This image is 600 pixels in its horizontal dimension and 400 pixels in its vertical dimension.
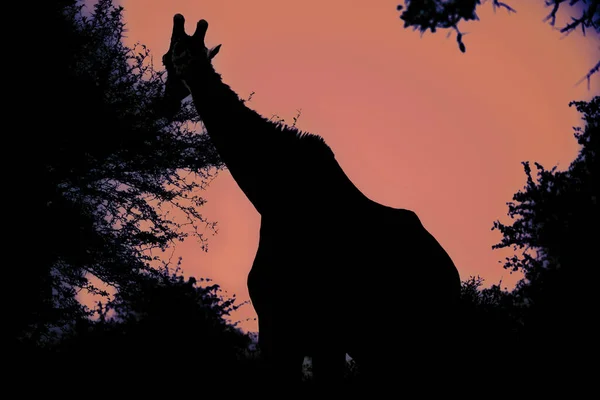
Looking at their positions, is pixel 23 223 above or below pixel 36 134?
below

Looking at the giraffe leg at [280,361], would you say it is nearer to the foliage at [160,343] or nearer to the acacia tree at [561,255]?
the foliage at [160,343]

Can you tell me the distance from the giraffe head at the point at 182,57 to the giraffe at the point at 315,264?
0.03m

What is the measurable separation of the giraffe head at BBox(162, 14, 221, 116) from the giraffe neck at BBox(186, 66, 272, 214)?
1.34 ft

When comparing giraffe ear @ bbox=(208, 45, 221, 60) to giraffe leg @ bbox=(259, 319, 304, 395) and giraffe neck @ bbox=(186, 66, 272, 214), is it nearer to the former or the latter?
giraffe neck @ bbox=(186, 66, 272, 214)

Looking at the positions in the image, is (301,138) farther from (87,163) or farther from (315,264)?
(87,163)

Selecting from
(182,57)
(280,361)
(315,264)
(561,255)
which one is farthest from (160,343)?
(561,255)

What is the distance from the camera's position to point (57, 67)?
8.65 m

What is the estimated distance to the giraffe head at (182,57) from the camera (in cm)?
454

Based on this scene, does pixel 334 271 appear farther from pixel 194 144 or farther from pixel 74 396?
pixel 194 144

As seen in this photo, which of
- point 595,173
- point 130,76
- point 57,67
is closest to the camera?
point 595,173

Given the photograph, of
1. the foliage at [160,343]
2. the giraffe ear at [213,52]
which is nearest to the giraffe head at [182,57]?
the giraffe ear at [213,52]

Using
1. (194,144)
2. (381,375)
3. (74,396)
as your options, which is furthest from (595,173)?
(194,144)

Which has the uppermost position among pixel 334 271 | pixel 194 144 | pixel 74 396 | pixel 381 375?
pixel 194 144

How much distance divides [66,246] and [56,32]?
516 centimetres
